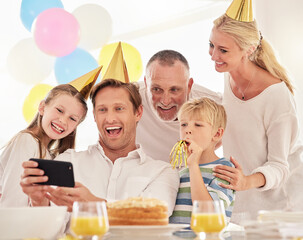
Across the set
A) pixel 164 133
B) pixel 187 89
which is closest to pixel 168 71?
pixel 187 89

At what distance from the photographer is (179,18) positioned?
15.4ft

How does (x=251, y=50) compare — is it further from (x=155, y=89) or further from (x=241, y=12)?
(x=155, y=89)

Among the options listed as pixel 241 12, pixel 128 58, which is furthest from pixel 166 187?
pixel 128 58

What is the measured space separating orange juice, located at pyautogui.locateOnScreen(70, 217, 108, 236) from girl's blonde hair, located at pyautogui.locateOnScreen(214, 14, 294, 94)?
1.59 metres

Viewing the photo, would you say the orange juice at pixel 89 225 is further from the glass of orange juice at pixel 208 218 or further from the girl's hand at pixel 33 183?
the girl's hand at pixel 33 183

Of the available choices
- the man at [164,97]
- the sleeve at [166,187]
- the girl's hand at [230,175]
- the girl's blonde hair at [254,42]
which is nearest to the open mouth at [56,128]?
the man at [164,97]

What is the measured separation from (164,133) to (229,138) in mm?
405

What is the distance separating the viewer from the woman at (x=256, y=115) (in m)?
2.57

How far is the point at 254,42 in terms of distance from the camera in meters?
2.63

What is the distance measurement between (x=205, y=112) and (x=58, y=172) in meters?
0.84

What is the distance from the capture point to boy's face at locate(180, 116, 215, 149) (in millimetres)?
2291

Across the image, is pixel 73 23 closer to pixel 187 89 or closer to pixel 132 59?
pixel 132 59

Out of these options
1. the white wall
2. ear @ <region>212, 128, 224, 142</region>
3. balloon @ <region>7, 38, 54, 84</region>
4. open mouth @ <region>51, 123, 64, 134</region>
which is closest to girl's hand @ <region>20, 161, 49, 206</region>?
open mouth @ <region>51, 123, 64, 134</region>

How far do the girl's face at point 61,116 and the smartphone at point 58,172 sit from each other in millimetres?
772
